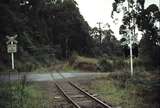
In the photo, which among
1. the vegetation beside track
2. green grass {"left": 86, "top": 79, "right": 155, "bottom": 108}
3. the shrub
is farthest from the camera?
the shrub

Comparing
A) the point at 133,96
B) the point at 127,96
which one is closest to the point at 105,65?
the point at 127,96

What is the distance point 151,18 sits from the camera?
43219mm

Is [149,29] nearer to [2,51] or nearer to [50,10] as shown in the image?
[2,51]

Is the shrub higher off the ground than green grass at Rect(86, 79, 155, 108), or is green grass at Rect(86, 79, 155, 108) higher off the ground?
green grass at Rect(86, 79, 155, 108)

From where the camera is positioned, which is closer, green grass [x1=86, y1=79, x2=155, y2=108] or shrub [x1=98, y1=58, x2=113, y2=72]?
green grass [x1=86, y1=79, x2=155, y2=108]

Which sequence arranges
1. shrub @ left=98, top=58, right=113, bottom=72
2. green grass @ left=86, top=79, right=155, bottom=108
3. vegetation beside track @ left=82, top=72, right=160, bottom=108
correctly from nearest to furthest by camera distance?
vegetation beside track @ left=82, top=72, right=160, bottom=108 → green grass @ left=86, top=79, right=155, bottom=108 → shrub @ left=98, top=58, right=113, bottom=72

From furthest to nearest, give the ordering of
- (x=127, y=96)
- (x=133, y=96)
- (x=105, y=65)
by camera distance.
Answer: (x=105, y=65) < (x=127, y=96) < (x=133, y=96)

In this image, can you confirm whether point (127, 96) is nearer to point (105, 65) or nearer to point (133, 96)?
point (133, 96)

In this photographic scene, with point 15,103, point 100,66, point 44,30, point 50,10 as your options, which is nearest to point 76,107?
point 15,103

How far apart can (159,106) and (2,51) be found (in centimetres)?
3250

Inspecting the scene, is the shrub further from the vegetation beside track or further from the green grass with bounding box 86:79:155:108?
the green grass with bounding box 86:79:155:108

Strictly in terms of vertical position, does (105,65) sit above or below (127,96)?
below

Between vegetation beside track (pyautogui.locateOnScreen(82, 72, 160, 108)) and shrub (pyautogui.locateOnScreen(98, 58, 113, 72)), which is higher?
vegetation beside track (pyautogui.locateOnScreen(82, 72, 160, 108))

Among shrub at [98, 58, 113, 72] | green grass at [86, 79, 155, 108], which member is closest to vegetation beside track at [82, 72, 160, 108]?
green grass at [86, 79, 155, 108]
